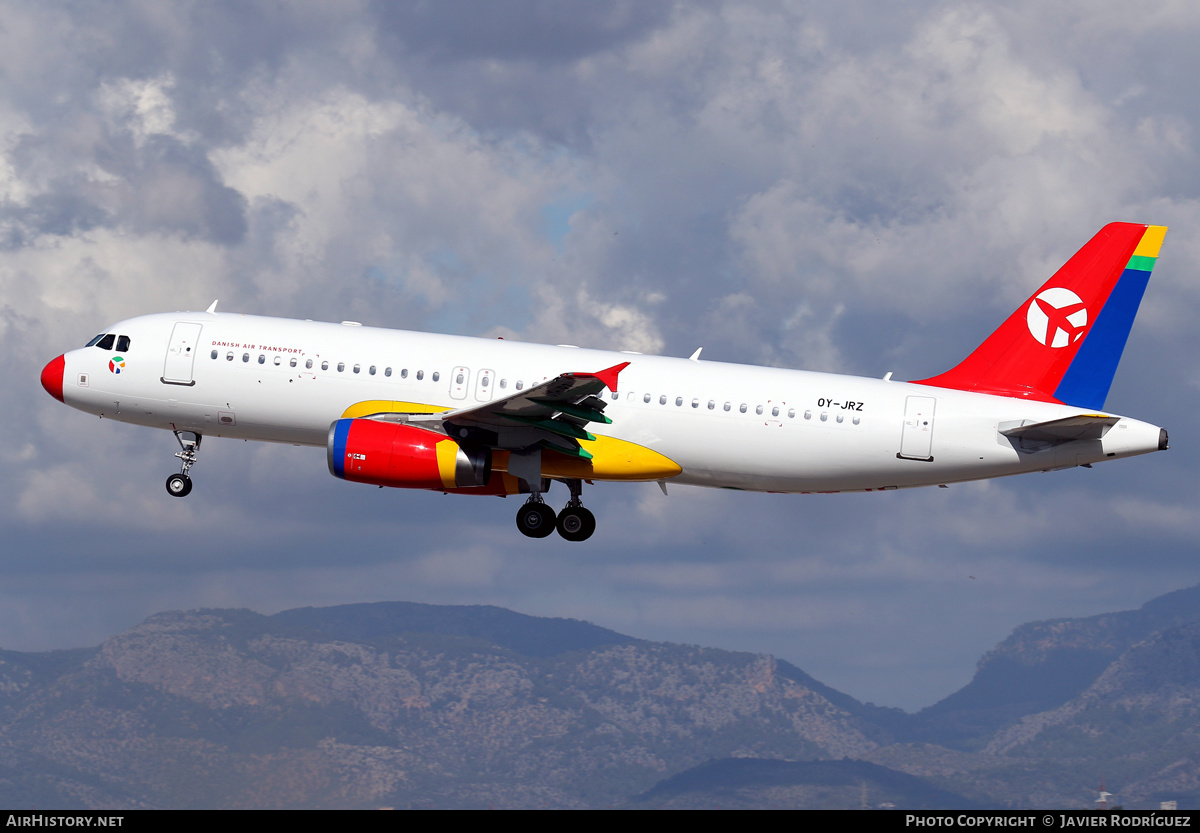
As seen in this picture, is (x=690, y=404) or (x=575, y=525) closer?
(x=690, y=404)

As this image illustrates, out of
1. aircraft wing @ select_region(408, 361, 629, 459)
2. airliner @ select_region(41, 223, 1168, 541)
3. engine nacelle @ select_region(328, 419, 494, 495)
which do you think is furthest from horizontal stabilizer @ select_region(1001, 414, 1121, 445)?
engine nacelle @ select_region(328, 419, 494, 495)

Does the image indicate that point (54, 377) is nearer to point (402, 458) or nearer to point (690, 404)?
point (402, 458)

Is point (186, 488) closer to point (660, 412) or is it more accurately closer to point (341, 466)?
point (341, 466)

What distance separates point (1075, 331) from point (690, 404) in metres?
13.3

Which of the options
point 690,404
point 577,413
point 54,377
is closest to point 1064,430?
point 690,404

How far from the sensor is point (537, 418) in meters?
40.7

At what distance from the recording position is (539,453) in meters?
41.8

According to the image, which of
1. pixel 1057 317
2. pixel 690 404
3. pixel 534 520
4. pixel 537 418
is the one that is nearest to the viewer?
pixel 537 418

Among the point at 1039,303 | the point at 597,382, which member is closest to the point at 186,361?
the point at 597,382

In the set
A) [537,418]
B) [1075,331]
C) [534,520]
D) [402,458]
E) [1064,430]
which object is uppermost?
[1075,331]

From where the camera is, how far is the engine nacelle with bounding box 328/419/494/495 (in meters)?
39.8

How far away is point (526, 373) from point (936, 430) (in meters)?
13.0
